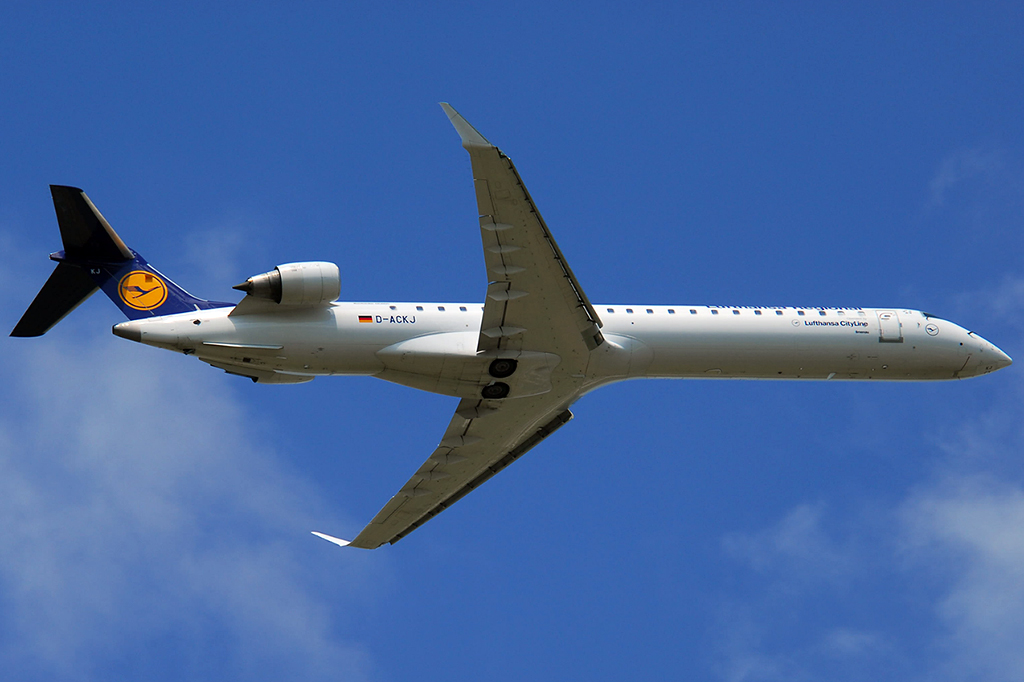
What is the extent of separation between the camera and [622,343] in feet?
84.4

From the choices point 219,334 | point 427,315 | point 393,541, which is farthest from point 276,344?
point 393,541

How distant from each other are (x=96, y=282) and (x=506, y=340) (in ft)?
28.7

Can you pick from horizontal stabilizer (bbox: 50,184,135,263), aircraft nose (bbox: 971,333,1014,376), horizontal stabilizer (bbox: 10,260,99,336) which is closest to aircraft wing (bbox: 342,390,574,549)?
horizontal stabilizer (bbox: 50,184,135,263)

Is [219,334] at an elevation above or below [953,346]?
below

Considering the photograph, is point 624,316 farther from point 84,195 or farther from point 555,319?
point 84,195

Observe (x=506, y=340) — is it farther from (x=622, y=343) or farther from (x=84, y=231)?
(x=84, y=231)

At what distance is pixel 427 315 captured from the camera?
24766 mm

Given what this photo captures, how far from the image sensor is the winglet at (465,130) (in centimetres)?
2034

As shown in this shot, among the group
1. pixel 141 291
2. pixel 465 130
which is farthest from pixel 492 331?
pixel 141 291

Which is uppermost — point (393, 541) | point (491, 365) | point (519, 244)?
point (519, 244)

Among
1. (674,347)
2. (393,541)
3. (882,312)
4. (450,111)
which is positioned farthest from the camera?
(393,541)

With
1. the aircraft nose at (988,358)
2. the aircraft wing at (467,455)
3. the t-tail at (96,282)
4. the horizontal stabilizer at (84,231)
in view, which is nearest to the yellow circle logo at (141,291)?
the t-tail at (96,282)

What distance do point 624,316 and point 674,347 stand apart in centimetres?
134

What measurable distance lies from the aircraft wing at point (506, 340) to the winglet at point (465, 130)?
0.02 metres
